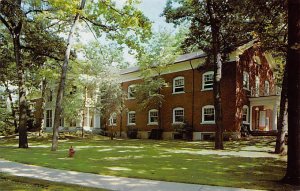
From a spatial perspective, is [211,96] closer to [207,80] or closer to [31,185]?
[207,80]

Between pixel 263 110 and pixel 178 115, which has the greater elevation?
pixel 263 110

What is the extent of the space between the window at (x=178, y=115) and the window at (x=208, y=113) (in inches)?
112

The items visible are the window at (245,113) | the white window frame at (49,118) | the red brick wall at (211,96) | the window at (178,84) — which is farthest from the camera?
the white window frame at (49,118)

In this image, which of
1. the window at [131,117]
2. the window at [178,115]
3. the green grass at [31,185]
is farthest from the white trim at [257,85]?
the green grass at [31,185]

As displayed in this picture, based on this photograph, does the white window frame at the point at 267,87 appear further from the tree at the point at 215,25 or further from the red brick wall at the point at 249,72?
the tree at the point at 215,25

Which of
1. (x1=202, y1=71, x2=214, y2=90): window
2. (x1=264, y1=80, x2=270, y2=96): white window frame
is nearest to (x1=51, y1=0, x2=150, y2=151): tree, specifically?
(x1=202, y1=71, x2=214, y2=90): window

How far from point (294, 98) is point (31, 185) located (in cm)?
741

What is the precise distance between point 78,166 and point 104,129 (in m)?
32.3

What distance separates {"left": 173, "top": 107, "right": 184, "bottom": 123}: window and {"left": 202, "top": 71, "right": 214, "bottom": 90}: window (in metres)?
3.53

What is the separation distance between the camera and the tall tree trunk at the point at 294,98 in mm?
10070

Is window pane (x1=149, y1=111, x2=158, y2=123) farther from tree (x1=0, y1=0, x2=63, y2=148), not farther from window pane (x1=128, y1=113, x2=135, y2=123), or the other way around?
tree (x1=0, y1=0, x2=63, y2=148)

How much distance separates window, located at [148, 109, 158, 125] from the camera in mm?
38312

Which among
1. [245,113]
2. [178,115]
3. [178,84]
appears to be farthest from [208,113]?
[178,84]

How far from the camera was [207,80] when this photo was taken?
109 feet
